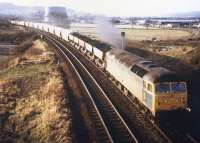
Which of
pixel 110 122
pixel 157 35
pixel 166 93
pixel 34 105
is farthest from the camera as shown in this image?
pixel 157 35

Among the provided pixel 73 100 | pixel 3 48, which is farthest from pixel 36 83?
pixel 3 48

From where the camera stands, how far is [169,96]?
23.2m

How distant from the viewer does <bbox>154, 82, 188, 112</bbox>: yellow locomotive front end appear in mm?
23156

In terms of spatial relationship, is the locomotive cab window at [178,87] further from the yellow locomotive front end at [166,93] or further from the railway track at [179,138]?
the railway track at [179,138]

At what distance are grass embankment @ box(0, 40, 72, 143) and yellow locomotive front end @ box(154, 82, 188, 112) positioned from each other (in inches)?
221

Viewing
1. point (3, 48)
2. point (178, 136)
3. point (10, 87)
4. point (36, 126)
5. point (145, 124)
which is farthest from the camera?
point (3, 48)

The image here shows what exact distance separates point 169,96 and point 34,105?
41.4 feet

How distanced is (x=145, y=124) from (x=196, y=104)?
5632 mm

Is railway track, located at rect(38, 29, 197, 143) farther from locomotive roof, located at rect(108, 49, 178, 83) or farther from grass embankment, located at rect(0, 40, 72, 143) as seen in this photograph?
locomotive roof, located at rect(108, 49, 178, 83)

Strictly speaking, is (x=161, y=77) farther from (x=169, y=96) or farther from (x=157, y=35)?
(x=157, y=35)

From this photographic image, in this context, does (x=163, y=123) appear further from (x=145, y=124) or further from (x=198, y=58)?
(x=198, y=58)

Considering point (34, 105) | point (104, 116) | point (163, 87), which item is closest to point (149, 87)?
point (163, 87)

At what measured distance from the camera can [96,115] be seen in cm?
2709

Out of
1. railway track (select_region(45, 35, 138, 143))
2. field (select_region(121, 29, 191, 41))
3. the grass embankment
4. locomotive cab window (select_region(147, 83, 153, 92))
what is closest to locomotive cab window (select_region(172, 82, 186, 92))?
locomotive cab window (select_region(147, 83, 153, 92))
